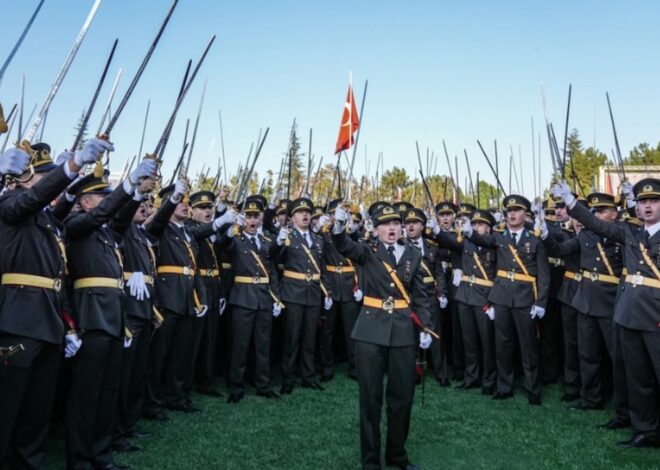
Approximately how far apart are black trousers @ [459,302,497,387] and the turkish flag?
318 centimetres

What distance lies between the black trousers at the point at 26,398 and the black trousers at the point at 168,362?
224 cm

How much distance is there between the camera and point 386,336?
512 centimetres

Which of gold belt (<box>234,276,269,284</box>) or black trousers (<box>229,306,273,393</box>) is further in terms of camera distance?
gold belt (<box>234,276,269,284</box>)

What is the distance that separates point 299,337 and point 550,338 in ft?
13.2

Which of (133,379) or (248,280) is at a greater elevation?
(248,280)

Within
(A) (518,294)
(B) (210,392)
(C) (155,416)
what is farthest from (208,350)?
(A) (518,294)

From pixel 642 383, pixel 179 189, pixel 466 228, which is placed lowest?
pixel 642 383

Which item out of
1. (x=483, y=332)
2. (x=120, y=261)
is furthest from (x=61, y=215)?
(x=483, y=332)

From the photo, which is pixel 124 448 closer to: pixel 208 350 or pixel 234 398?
pixel 234 398

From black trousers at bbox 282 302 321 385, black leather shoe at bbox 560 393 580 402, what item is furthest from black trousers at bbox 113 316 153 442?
black leather shoe at bbox 560 393 580 402

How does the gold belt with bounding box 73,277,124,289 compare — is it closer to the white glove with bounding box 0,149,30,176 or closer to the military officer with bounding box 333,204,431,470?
the white glove with bounding box 0,149,30,176

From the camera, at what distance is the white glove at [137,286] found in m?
5.57

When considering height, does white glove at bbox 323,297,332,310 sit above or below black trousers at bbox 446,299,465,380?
above

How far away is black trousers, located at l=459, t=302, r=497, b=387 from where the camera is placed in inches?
326
